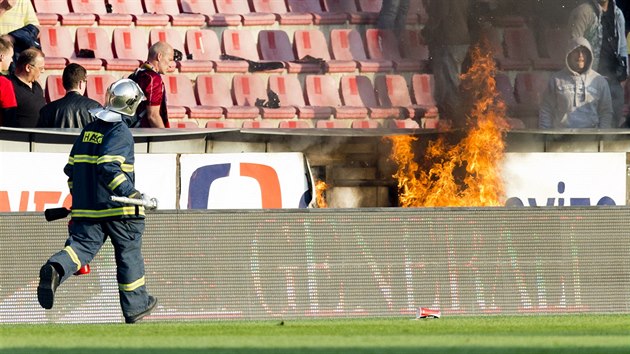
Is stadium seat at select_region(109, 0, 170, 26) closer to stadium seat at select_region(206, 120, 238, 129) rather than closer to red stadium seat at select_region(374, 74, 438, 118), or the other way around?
stadium seat at select_region(206, 120, 238, 129)

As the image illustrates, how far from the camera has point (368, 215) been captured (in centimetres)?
1102

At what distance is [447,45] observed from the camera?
16.4 m

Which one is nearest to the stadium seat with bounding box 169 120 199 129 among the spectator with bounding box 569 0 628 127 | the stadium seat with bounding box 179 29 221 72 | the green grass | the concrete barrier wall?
the stadium seat with bounding box 179 29 221 72

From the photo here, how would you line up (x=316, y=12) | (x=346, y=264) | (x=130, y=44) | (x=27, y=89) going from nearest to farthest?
(x=346, y=264)
(x=27, y=89)
(x=130, y=44)
(x=316, y=12)

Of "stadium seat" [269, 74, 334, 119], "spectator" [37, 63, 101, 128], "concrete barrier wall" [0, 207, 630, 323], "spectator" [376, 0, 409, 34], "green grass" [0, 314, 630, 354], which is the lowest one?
"green grass" [0, 314, 630, 354]

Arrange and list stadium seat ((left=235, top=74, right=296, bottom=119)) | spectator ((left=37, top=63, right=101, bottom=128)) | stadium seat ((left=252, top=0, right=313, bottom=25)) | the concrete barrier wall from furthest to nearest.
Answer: stadium seat ((left=252, top=0, right=313, bottom=25)), stadium seat ((left=235, top=74, right=296, bottom=119)), spectator ((left=37, top=63, right=101, bottom=128)), the concrete barrier wall

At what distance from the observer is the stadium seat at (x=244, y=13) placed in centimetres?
1725

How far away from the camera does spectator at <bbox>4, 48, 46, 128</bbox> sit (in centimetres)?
1320

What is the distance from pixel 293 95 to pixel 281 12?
1.41m

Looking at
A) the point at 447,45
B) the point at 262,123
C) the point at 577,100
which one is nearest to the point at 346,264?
the point at 262,123

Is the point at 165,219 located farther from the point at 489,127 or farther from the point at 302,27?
the point at 302,27

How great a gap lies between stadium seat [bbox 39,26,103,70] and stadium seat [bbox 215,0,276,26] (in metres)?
1.92

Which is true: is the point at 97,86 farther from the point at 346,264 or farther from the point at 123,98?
the point at 123,98

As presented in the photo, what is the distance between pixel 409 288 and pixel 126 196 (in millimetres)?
2645
